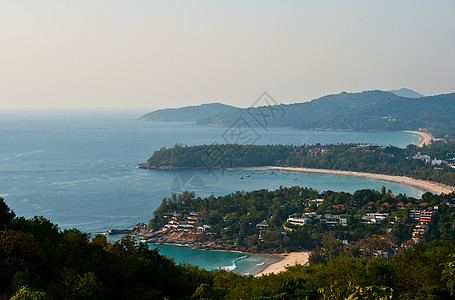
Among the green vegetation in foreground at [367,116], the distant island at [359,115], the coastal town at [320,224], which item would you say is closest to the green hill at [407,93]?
the distant island at [359,115]

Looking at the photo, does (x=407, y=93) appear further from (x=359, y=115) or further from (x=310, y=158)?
(x=310, y=158)

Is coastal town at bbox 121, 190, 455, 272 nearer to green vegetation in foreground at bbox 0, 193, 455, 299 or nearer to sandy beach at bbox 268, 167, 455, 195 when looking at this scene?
green vegetation in foreground at bbox 0, 193, 455, 299

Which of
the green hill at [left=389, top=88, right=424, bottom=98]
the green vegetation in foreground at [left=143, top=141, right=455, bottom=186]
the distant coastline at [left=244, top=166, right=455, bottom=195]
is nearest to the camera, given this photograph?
the distant coastline at [left=244, top=166, right=455, bottom=195]

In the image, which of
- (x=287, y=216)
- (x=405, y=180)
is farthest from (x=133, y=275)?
(x=405, y=180)

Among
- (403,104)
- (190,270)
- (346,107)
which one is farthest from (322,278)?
(346,107)

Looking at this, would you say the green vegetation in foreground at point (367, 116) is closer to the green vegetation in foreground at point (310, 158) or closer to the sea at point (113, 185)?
the green vegetation in foreground at point (310, 158)

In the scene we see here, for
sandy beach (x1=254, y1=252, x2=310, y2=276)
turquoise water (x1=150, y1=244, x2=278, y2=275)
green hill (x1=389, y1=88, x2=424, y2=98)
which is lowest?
turquoise water (x1=150, y1=244, x2=278, y2=275)

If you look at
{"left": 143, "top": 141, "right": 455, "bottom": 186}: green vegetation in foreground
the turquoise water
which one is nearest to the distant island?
{"left": 143, "top": 141, "right": 455, "bottom": 186}: green vegetation in foreground
